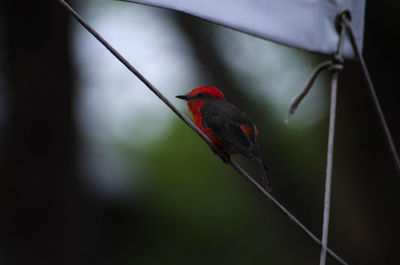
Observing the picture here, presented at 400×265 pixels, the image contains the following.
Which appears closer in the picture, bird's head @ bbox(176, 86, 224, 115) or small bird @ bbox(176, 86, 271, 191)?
small bird @ bbox(176, 86, 271, 191)

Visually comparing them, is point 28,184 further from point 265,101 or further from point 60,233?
point 265,101

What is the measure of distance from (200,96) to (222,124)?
276mm

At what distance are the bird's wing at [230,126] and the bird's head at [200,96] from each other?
55mm

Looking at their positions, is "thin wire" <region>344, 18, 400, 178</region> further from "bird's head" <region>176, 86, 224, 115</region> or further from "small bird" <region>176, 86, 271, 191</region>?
"bird's head" <region>176, 86, 224, 115</region>

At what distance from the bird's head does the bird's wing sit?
55 mm

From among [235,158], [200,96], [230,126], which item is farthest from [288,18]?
[235,158]

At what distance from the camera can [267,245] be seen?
48.0 ft

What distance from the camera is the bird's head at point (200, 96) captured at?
3852mm

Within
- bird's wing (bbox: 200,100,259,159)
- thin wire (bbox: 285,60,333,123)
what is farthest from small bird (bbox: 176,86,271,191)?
thin wire (bbox: 285,60,333,123)

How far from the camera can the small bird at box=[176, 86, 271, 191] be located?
3697mm

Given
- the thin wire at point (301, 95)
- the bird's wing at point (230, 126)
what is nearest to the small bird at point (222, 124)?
the bird's wing at point (230, 126)

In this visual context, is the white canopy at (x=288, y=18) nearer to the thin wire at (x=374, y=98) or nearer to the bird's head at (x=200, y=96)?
the thin wire at (x=374, y=98)

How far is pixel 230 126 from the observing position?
383cm

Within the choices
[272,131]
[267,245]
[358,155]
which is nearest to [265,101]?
[272,131]
